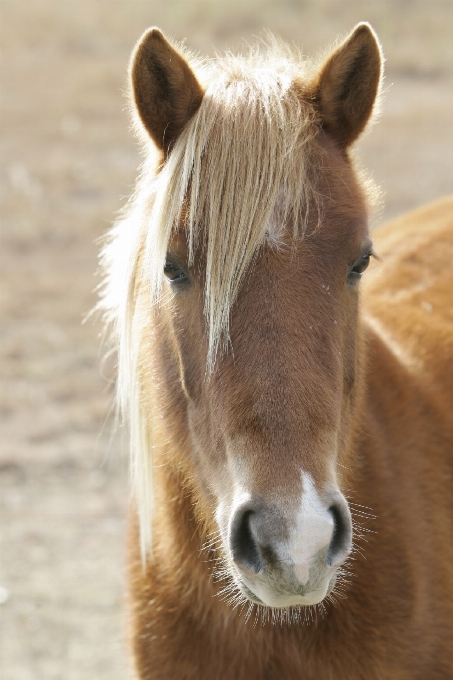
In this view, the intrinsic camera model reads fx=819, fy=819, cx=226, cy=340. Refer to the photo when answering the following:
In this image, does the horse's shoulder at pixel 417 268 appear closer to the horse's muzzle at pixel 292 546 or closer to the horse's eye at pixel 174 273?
the horse's eye at pixel 174 273

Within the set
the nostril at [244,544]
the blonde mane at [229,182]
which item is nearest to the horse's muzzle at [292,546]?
the nostril at [244,544]

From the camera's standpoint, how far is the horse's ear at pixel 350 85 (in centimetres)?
249

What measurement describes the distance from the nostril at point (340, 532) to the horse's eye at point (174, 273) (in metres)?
0.81

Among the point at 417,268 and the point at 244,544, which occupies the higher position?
the point at 244,544

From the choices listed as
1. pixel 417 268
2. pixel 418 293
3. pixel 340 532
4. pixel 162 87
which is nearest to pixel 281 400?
pixel 340 532

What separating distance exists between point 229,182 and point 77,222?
906 cm

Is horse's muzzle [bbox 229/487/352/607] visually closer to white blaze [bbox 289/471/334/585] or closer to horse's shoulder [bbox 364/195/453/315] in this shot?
white blaze [bbox 289/471/334/585]

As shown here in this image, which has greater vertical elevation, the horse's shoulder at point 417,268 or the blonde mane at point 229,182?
the blonde mane at point 229,182

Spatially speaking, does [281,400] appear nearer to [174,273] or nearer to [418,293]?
[174,273]

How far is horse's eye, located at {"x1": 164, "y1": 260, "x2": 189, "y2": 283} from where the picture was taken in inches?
92.7

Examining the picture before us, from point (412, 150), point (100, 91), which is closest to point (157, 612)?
point (412, 150)

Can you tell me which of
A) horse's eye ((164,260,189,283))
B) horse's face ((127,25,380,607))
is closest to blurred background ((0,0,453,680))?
horse's face ((127,25,380,607))

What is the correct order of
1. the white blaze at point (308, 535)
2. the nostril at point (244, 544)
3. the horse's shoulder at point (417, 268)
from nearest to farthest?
the white blaze at point (308, 535) < the nostril at point (244, 544) < the horse's shoulder at point (417, 268)

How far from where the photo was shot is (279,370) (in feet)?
6.72
